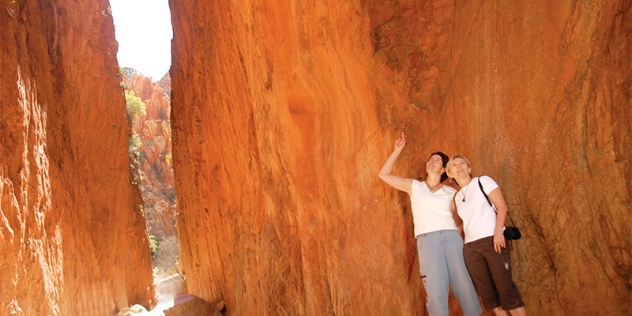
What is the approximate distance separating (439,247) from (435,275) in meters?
0.26

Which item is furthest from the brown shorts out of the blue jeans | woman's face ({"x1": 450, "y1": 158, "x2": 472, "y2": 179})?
woman's face ({"x1": 450, "y1": 158, "x2": 472, "y2": 179})

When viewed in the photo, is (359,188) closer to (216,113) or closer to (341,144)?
(341,144)

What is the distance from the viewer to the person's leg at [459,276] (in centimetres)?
452

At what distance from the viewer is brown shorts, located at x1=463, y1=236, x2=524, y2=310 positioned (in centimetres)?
421

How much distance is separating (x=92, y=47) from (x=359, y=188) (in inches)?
473

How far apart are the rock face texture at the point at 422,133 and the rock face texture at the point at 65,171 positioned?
4156 mm

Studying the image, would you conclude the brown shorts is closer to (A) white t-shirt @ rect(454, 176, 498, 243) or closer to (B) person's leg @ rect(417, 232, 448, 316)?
(A) white t-shirt @ rect(454, 176, 498, 243)

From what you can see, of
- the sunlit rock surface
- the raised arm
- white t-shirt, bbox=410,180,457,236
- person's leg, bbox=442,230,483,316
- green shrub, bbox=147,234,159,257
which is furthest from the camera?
the sunlit rock surface

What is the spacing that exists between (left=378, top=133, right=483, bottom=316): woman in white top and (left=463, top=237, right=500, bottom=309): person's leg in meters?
0.16

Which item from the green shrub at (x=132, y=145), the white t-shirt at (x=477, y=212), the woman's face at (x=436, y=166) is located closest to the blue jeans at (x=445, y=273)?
the white t-shirt at (x=477, y=212)

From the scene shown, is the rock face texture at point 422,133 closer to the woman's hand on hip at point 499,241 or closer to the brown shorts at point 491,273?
the brown shorts at point 491,273

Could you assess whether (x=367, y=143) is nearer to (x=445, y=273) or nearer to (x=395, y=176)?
(x=395, y=176)

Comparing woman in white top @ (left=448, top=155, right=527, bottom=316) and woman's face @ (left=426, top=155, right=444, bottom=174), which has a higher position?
woman's face @ (left=426, top=155, right=444, bottom=174)

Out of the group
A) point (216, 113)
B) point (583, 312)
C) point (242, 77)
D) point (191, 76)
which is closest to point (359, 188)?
point (583, 312)
